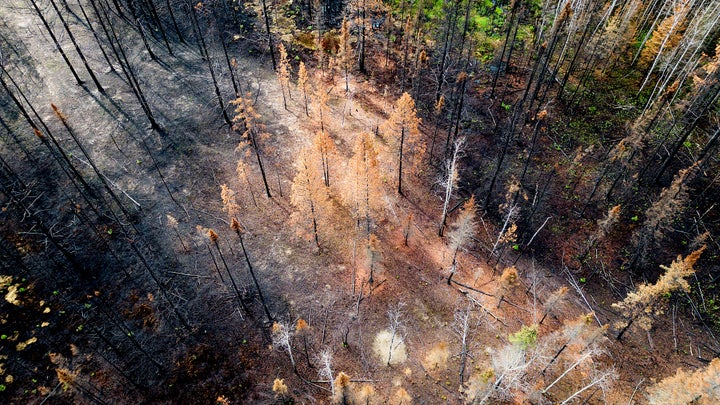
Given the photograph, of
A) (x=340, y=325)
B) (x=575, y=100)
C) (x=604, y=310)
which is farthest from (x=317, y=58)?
(x=604, y=310)

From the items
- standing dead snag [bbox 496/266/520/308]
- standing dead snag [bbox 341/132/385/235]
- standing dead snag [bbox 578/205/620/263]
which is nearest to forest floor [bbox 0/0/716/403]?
standing dead snag [bbox 496/266/520/308]

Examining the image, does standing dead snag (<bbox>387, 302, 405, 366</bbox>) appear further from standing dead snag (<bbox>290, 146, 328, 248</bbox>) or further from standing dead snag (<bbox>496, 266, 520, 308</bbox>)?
standing dead snag (<bbox>290, 146, 328, 248</bbox>)

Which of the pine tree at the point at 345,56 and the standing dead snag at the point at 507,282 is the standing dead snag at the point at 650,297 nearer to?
the standing dead snag at the point at 507,282

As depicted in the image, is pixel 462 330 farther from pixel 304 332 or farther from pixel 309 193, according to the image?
pixel 309 193

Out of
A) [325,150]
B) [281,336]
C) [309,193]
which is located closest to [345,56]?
[325,150]

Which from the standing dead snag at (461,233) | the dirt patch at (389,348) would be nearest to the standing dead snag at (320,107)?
the standing dead snag at (461,233)

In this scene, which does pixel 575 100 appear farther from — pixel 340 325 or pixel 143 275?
pixel 143 275
